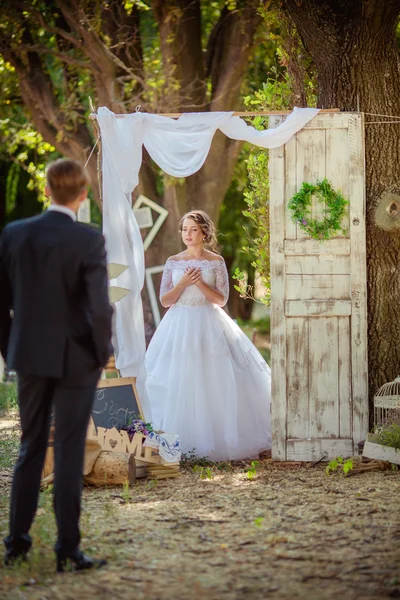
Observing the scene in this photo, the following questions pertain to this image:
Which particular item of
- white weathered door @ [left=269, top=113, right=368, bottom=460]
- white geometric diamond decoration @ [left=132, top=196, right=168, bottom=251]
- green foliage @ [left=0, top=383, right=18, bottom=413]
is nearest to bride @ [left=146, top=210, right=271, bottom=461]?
white weathered door @ [left=269, top=113, right=368, bottom=460]

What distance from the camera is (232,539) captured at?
4.83 meters

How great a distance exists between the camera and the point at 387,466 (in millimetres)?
6605

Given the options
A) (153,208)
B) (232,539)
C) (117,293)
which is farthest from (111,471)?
(153,208)

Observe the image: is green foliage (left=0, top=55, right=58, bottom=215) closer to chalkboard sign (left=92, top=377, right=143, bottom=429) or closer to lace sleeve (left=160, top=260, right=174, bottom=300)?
lace sleeve (left=160, top=260, right=174, bottom=300)

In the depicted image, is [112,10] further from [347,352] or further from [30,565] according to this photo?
[30,565]

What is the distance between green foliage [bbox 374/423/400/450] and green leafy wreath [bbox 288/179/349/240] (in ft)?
4.89

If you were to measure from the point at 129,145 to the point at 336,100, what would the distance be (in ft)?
5.63

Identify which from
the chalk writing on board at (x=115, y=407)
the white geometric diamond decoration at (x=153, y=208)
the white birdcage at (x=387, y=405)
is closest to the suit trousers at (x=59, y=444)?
the chalk writing on board at (x=115, y=407)

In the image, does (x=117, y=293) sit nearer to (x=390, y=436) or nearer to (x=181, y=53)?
(x=390, y=436)

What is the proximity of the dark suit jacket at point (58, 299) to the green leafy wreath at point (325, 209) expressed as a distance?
3007 millimetres

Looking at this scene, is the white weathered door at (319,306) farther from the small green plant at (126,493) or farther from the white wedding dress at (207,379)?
the small green plant at (126,493)

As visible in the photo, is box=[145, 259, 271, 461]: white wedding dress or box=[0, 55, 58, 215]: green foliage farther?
box=[0, 55, 58, 215]: green foliage

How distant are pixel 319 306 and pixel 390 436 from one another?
3.61 ft

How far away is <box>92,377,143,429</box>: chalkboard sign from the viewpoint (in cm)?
681
